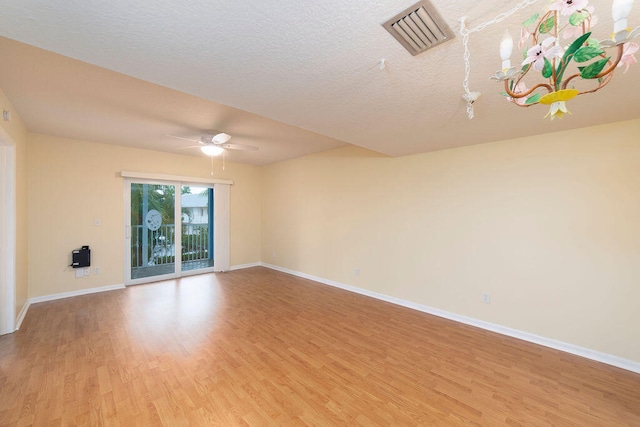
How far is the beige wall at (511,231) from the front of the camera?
2.46 meters

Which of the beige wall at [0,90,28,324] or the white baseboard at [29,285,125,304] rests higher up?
the beige wall at [0,90,28,324]

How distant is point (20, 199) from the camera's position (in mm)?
3227

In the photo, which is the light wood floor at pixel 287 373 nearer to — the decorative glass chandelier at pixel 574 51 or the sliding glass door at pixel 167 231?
the sliding glass door at pixel 167 231

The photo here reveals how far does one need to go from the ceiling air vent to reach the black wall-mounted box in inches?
214

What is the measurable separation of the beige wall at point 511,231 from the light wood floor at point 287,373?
0.41m

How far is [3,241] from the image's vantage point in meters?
2.83

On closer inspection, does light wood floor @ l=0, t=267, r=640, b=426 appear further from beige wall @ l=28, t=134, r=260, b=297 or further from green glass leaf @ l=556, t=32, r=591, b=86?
green glass leaf @ l=556, t=32, r=591, b=86

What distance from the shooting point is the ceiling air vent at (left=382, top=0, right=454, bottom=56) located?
117 cm

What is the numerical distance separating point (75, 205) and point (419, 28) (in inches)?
217

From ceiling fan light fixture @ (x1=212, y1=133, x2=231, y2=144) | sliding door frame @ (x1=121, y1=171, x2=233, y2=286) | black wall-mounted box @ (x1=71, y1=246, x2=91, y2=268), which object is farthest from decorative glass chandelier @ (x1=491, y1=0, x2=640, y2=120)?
black wall-mounted box @ (x1=71, y1=246, x2=91, y2=268)

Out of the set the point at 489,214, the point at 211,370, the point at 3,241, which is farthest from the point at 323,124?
the point at 3,241

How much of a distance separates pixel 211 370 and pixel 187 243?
402 cm

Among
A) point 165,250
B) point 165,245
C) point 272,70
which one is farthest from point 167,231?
point 272,70

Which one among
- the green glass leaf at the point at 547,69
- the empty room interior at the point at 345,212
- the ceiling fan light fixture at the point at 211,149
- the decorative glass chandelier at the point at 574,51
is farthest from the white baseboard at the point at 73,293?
the green glass leaf at the point at 547,69
